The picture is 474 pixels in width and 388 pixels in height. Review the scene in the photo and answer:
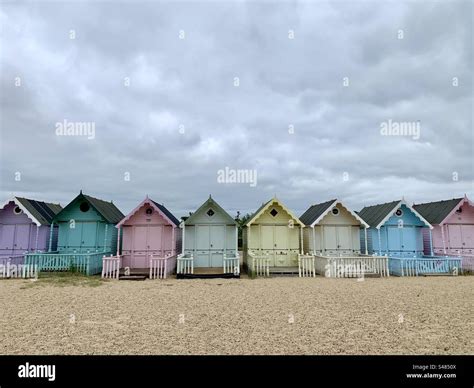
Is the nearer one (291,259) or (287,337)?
(287,337)

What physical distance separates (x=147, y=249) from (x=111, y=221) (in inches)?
132

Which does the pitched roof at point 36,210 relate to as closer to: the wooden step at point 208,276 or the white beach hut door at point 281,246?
the wooden step at point 208,276

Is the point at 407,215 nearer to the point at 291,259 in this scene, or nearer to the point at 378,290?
the point at 291,259

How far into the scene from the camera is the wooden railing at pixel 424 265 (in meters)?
18.7

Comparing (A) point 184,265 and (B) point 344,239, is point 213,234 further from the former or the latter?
(B) point 344,239

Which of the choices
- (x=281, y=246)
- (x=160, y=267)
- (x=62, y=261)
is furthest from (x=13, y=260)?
(x=281, y=246)

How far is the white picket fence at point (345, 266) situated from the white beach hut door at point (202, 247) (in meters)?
5.91

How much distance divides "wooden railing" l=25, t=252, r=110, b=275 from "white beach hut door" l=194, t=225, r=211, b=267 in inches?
244

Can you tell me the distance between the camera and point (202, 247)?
2053cm

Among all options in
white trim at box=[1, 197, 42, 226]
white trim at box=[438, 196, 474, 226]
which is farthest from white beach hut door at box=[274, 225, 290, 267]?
white trim at box=[1, 197, 42, 226]

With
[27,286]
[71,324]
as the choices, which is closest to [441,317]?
[71,324]

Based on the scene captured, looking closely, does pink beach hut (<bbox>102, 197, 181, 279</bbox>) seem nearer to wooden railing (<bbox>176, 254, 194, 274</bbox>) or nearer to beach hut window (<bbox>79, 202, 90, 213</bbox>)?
wooden railing (<bbox>176, 254, 194, 274</bbox>)

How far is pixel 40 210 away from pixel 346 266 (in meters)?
20.2

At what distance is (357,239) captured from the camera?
2111cm
